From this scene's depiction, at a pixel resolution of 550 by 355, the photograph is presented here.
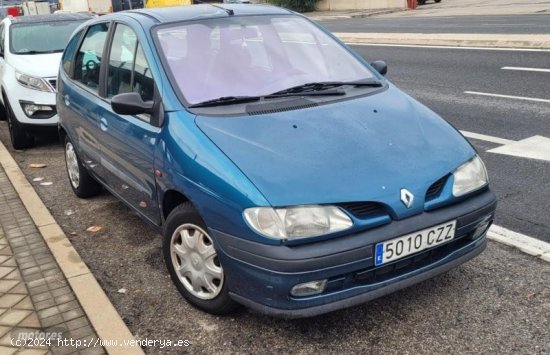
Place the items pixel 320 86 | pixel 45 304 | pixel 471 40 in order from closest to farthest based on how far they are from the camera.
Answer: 1. pixel 45 304
2. pixel 320 86
3. pixel 471 40

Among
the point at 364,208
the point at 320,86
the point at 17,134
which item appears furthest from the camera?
the point at 17,134

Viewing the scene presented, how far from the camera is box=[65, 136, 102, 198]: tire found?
5.54 m

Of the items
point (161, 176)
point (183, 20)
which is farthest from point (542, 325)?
point (183, 20)

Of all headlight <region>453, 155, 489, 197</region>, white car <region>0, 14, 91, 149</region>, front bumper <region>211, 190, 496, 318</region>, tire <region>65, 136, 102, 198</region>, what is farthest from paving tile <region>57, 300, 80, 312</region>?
white car <region>0, 14, 91, 149</region>

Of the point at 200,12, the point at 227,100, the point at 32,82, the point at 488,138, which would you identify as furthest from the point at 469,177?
the point at 32,82

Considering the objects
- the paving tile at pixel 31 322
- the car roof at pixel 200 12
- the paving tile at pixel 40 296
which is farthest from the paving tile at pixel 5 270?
the car roof at pixel 200 12

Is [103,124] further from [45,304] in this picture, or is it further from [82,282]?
[45,304]

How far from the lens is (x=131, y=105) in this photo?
12.0 ft

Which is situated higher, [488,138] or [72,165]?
[72,165]

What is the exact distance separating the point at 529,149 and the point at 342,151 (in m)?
3.84

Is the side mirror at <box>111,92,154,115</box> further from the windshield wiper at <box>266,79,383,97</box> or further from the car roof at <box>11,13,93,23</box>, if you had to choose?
the car roof at <box>11,13,93,23</box>

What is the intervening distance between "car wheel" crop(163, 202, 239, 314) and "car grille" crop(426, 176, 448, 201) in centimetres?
118

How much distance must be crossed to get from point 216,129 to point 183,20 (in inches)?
47.4

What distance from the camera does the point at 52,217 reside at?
5.12 metres
